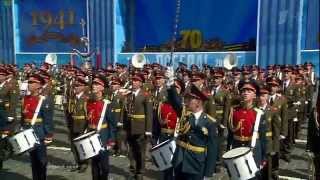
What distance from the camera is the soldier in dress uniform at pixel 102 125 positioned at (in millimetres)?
7383

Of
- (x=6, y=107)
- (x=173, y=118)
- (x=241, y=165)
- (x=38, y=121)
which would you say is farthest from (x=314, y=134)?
(x=6, y=107)

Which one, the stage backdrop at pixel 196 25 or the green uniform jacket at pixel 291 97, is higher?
the stage backdrop at pixel 196 25

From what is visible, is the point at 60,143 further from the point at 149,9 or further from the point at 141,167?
the point at 149,9

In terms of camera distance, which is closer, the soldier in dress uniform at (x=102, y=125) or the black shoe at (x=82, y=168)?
the soldier in dress uniform at (x=102, y=125)

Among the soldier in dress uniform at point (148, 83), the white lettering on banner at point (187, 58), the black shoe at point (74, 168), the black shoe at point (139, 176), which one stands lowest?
the black shoe at point (74, 168)

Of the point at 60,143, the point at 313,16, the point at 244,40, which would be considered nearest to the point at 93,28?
the point at 244,40

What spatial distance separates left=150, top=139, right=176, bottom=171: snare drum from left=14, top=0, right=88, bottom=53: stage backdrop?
24132 mm

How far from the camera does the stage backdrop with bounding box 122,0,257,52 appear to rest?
2675 centimetres

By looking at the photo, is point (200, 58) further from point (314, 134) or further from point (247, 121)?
point (247, 121)

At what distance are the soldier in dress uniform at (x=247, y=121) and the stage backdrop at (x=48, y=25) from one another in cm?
2431

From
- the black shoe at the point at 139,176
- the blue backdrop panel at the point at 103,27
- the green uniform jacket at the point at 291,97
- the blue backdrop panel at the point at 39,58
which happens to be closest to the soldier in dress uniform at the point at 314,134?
the black shoe at the point at 139,176

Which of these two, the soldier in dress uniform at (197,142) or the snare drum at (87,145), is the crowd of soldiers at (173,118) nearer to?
the soldier in dress uniform at (197,142)

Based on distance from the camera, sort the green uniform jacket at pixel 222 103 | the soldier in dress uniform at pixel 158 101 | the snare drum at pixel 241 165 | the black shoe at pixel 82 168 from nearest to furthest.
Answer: the snare drum at pixel 241 165, the soldier in dress uniform at pixel 158 101, the black shoe at pixel 82 168, the green uniform jacket at pixel 222 103

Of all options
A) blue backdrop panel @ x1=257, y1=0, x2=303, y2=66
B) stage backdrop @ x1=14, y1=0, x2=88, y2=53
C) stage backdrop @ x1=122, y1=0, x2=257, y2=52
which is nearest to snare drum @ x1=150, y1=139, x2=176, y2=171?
blue backdrop panel @ x1=257, y1=0, x2=303, y2=66
